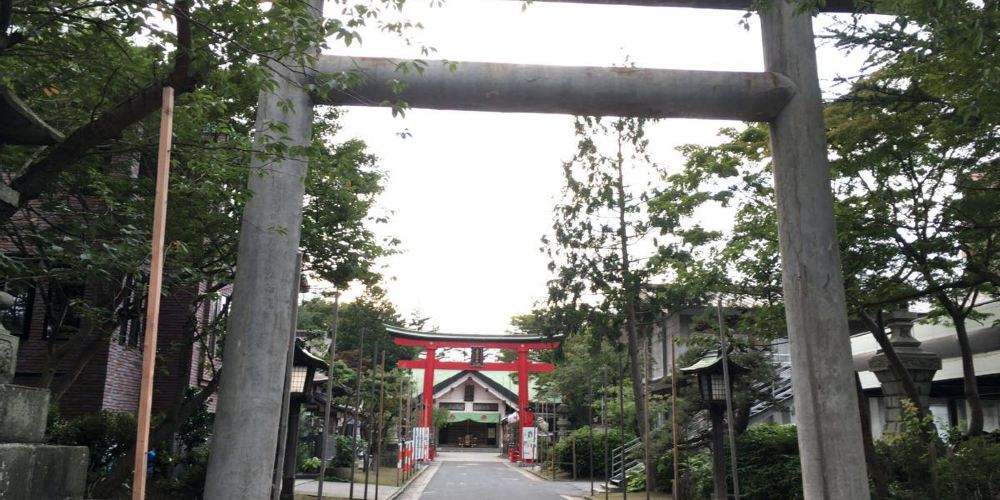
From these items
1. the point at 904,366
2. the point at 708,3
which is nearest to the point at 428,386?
the point at 904,366

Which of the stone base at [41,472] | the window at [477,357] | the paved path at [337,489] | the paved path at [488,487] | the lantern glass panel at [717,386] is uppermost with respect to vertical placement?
the window at [477,357]

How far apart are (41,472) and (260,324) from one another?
1906mm

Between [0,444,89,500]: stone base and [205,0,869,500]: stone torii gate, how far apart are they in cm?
110

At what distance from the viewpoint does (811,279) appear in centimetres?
694

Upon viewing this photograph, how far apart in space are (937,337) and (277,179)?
1691 centimetres

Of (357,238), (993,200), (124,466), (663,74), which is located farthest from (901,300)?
(124,466)

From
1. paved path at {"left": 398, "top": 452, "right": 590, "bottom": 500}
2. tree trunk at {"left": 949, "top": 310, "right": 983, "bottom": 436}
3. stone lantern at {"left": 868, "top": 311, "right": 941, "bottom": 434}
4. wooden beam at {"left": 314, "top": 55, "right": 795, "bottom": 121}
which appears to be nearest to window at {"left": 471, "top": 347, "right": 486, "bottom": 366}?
paved path at {"left": 398, "top": 452, "right": 590, "bottom": 500}

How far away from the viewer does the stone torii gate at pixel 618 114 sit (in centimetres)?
631

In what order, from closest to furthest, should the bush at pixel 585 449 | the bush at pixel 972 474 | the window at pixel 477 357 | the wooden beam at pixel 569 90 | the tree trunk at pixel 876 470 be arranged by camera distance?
the wooden beam at pixel 569 90 < the bush at pixel 972 474 < the tree trunk at pixel 876 470 < the bush at pixel 585 449 < the window at pixel 477 357

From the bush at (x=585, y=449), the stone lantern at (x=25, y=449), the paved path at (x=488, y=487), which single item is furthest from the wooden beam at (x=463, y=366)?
the stone lantern at (x=25, y=449)

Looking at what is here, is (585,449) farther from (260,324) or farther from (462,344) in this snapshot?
(260,324)

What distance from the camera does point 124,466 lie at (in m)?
10.8

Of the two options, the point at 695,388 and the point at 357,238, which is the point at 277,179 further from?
the point at 695,388

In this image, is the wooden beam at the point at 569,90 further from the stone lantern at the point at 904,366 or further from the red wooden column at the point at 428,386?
the red wooden column at the point at 428,386
